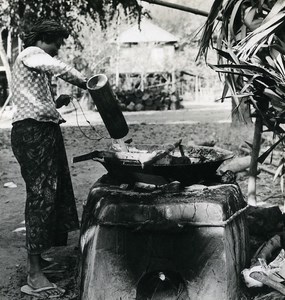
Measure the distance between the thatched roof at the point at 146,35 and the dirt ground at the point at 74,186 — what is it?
61.0 feet

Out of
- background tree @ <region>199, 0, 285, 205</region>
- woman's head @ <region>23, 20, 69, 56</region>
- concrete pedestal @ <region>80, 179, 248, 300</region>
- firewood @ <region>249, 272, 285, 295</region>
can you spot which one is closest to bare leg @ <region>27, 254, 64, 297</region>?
concrete pedestal @ <region>80, 179, 248, 300</region>

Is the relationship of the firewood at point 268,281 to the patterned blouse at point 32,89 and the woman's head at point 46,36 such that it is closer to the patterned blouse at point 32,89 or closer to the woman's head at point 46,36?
the patterned blouse at point 32,89

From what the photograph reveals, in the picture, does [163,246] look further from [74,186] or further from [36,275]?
[74,186]

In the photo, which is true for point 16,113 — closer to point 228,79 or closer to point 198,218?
point 198,218

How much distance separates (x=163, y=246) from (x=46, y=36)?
5.64 ft

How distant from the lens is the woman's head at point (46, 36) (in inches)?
144

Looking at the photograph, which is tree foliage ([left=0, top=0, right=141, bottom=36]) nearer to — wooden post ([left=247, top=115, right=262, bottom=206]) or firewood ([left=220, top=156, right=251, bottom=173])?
wooden post ([left=247, top=115, right=262, bottom=206])

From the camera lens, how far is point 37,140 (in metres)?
3.63

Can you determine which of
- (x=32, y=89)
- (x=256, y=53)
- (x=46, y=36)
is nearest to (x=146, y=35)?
(x=256, y=53)

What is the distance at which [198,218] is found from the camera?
3.15 meters

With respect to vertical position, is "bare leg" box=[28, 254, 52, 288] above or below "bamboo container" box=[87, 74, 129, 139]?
below

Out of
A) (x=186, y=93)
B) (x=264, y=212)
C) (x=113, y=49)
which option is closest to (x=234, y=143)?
(x=264, y=212)

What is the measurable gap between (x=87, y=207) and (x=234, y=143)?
7.25 meters

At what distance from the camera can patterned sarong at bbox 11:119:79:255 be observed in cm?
363
